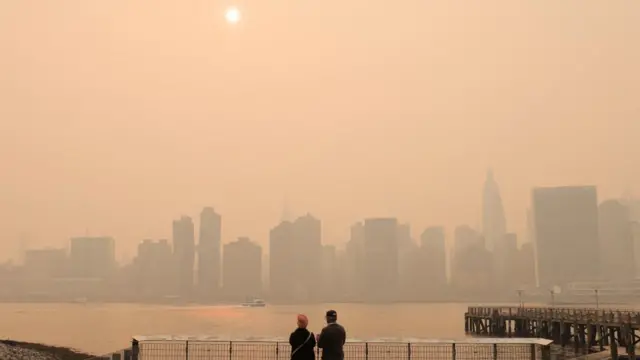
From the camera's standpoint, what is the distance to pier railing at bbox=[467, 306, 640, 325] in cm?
4956

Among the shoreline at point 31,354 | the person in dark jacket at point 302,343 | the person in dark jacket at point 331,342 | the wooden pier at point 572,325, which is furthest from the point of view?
the wooden pier at point 572,325

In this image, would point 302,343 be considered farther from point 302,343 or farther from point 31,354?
point 31,354

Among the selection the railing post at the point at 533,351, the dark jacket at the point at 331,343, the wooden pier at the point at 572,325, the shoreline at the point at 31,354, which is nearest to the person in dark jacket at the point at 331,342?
the dark jacket at the point at 331,343

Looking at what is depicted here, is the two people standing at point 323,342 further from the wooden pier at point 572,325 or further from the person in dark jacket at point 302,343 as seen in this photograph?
the wooden pier at point 572,325

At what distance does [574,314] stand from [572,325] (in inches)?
152

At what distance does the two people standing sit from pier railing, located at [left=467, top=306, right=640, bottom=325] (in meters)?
40.1

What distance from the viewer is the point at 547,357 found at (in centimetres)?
1784

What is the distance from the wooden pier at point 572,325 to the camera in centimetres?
4700

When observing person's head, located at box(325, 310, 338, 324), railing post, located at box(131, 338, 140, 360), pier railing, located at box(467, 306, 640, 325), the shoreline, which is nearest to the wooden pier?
pier railing, located at box(467, 306, 640, 325)

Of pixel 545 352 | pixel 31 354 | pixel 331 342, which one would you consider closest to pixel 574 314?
pixel 31 354

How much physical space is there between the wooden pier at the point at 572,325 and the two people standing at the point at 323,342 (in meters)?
26.6

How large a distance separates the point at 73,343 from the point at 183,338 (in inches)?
2832

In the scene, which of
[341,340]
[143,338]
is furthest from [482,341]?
[143,338]

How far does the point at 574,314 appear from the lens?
200 ft
